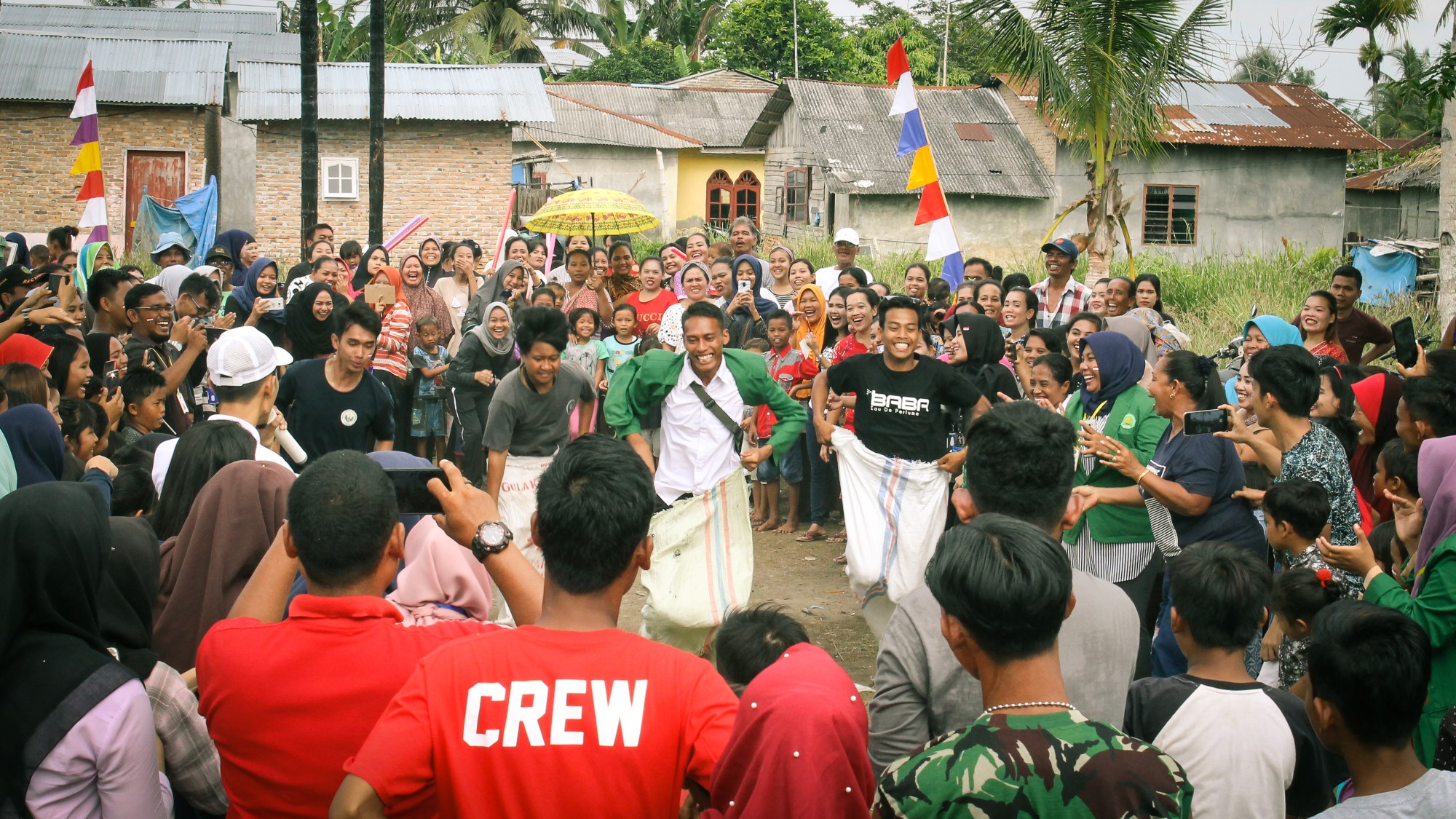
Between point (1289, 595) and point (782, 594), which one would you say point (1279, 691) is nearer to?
point (1289, 595)

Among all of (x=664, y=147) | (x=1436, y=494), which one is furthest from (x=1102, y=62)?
(x=664, y=147)

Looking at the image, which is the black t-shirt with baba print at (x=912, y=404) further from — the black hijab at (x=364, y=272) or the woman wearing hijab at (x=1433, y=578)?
the black hijab at (x=364, y=272)

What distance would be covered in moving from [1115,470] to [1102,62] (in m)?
8.48

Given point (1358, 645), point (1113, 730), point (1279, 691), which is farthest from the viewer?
point (1279, 691)

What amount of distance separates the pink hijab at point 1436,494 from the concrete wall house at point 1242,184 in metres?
24.5

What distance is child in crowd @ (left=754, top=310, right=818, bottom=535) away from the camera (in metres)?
9.27

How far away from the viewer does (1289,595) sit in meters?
3.80

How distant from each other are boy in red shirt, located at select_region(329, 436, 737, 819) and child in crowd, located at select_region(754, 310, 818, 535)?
692 cm

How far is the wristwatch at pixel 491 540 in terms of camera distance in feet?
8.68

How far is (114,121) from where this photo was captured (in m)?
23.7

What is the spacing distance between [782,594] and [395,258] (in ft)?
53.0

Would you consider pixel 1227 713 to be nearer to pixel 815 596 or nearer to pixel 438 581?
pixel 438 581

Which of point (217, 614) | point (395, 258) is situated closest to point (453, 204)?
point (395, 258)

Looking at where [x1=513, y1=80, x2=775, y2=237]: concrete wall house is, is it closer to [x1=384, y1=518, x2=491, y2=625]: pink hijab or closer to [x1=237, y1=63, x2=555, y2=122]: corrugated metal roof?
[x1=237, y1=63, x2=555, y2=122]: corrugated metal roof
